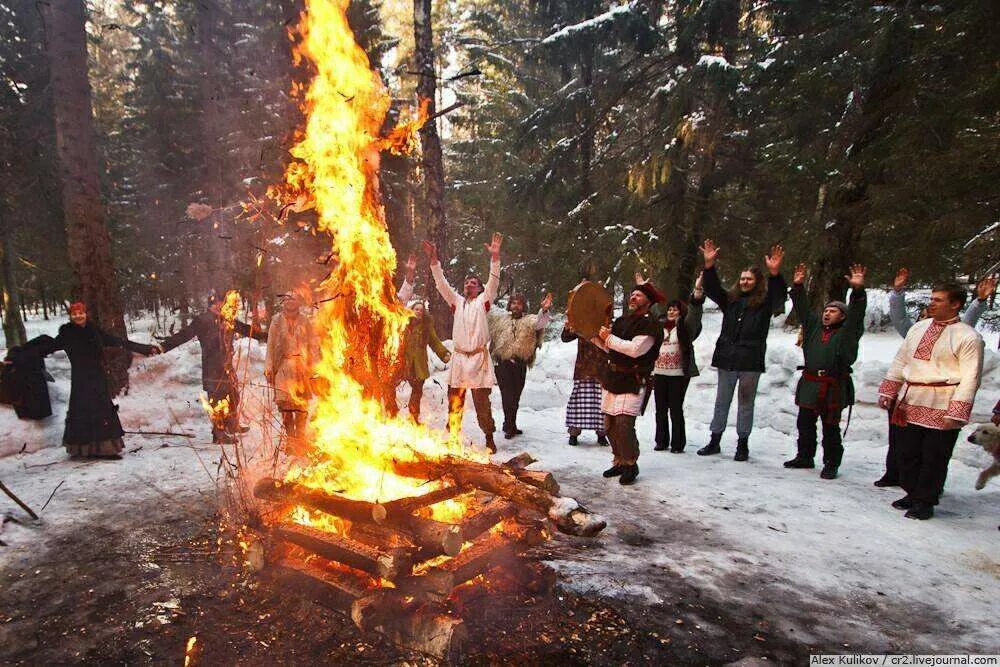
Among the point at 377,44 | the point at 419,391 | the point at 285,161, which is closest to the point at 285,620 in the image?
the point at 419,391

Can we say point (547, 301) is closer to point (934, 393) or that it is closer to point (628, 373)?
point (628, 373)

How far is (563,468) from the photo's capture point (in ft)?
23.2

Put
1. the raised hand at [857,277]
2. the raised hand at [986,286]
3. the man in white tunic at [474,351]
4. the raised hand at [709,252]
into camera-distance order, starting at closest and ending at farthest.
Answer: the raised hand at [986,286] → the raised hand at [857,277] → the raised hand at [709,252] → the man in white tunic at [474,351]

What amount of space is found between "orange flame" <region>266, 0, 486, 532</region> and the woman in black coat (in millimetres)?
4189

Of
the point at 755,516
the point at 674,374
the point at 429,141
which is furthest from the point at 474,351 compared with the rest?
the point at 429,141

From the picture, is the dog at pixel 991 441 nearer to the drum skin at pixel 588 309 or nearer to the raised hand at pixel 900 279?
the raised hand at pixel 900 279

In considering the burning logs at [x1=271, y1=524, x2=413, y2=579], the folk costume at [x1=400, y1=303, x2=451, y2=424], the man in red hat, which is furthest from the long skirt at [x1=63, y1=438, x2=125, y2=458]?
the man in red hat

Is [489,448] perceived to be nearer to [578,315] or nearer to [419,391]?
[419,391]

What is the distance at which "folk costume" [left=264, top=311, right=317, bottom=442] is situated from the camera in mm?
7730

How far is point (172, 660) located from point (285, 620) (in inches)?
25.4

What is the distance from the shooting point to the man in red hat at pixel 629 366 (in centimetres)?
603

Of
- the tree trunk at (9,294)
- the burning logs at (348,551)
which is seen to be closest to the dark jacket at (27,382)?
the burning logs at (348,551)

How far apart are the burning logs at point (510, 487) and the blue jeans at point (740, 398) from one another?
439 centimetres

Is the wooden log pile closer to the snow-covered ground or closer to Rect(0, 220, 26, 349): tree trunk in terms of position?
the snow-covered ground
